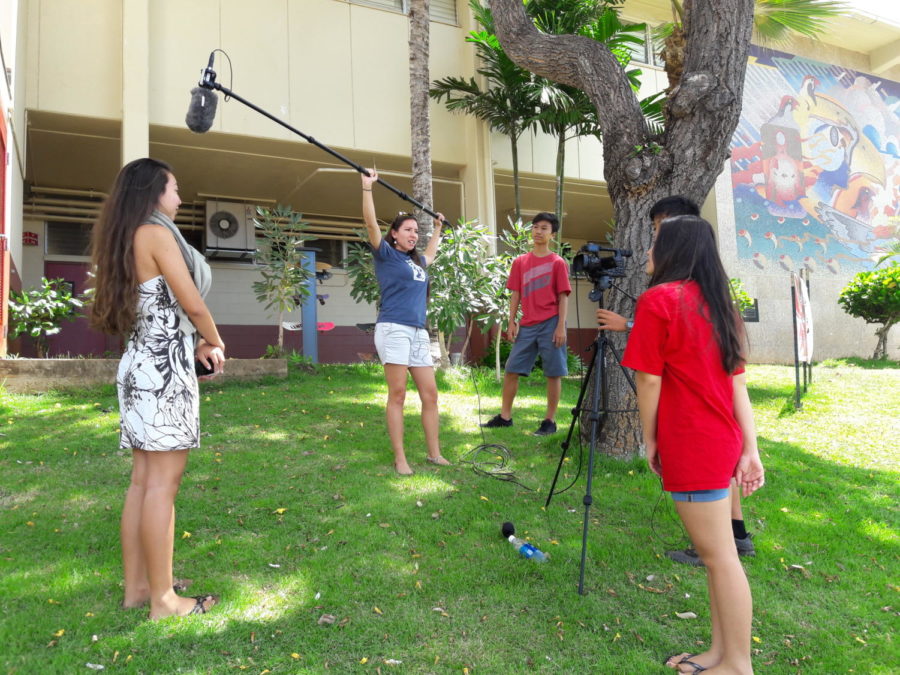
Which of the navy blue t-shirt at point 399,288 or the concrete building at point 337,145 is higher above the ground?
the concrete building at point 337,145

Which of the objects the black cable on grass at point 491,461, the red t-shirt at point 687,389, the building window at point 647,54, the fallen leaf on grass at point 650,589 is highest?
the building window at point 647,54

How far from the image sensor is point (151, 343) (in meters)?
2.55

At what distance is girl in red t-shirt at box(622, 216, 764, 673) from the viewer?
216 cm

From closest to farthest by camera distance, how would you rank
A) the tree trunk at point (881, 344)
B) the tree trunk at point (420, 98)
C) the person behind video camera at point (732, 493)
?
the person behind video camera at point (732, 493) < the tree trunk at point (420, 98) < the tree trunk at point (881, 344)

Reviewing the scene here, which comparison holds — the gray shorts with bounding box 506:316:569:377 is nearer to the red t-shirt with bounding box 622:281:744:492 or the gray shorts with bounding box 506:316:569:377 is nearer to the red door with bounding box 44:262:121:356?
the red t-shirt with bounding box 622:281:744:492

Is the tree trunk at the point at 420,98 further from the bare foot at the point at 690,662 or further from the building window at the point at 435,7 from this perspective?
the bare foot at the point at 690,662

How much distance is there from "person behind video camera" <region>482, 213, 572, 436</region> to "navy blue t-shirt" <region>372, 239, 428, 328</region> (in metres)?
1.28

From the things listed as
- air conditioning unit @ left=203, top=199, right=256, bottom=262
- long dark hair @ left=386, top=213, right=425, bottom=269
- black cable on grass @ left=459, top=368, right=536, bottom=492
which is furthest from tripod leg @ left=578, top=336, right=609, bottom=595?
air conditioning unit @ left=203, top=199, right=256, bottom=262

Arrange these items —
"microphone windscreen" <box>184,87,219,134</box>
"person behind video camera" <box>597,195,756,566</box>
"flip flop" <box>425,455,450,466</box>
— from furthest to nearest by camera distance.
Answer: "flip flop" <box>425,455,450,466</box> < "microphone windscreen" <box>184,87,219,134</box> < "person behind video camera" <box>597,195,756,566</box>

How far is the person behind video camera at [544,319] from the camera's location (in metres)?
5.45

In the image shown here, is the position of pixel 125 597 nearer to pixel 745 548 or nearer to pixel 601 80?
pixel 745 548

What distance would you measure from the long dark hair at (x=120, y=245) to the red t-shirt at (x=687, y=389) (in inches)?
71.3

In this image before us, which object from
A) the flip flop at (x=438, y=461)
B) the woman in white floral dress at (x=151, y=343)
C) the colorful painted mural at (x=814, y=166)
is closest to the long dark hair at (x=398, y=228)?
the flip flop at (x=438, y=461)

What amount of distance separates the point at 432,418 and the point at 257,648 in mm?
2351
